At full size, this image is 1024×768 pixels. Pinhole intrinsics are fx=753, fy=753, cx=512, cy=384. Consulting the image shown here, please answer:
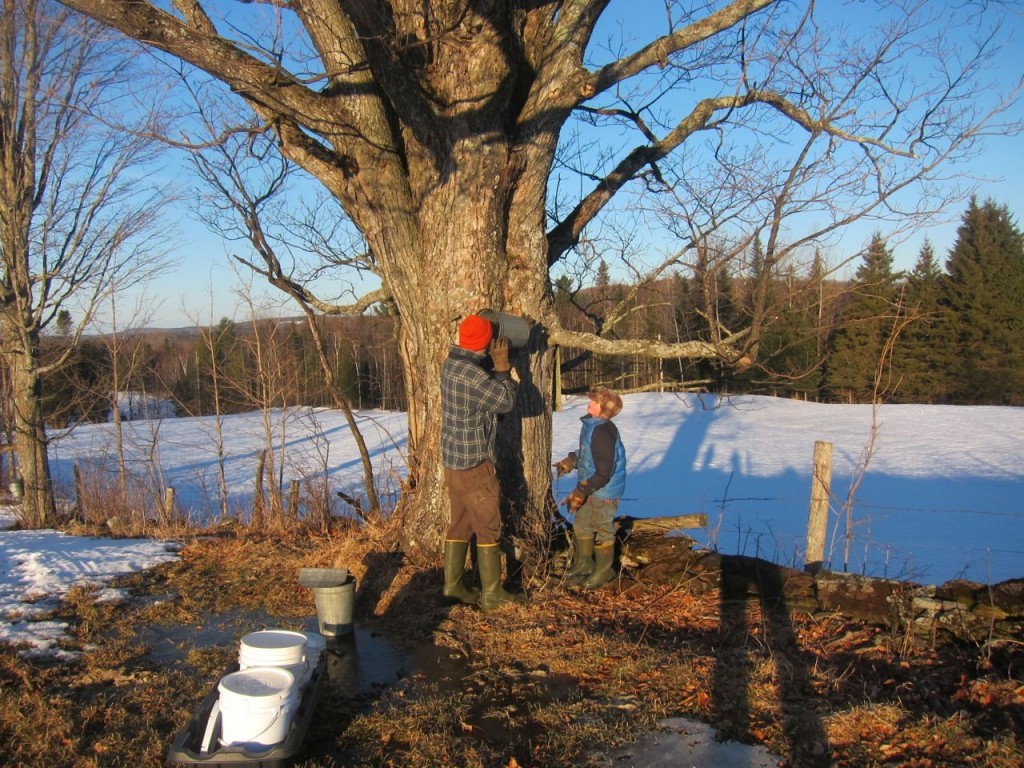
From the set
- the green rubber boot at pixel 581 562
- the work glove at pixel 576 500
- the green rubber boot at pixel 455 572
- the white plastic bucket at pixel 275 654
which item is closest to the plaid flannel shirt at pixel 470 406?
the green rubber boot at pixel 455 572

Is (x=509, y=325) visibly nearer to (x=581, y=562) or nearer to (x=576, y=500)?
(x=576, y=500)

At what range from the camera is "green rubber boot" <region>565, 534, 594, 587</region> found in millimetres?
6750

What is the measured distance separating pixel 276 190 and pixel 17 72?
7428 millimetres

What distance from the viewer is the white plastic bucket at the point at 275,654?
3760 mm

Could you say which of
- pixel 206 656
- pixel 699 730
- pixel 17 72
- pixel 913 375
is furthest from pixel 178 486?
pixel 913 375

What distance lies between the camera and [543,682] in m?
4.64

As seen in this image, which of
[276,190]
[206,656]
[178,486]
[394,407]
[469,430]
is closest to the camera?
[206,656]

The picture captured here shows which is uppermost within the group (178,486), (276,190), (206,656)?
(276,190)

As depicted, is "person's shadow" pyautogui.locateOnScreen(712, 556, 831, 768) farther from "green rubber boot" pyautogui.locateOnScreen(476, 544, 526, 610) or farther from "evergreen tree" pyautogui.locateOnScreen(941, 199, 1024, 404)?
"evergreen tree" pyautogui.locateOnScreen(941, 199, 1024, 404)

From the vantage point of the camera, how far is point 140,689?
14.5ft

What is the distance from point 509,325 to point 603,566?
2.33m

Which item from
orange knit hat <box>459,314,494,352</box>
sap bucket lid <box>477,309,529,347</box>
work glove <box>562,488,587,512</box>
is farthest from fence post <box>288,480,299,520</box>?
orange knit hat <box>459,314,494,352</box>

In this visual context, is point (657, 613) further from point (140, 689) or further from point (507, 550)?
point (140, 689)

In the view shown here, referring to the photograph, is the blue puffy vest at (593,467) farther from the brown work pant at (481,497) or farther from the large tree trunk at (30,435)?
the large tree trunk at (30,435)
